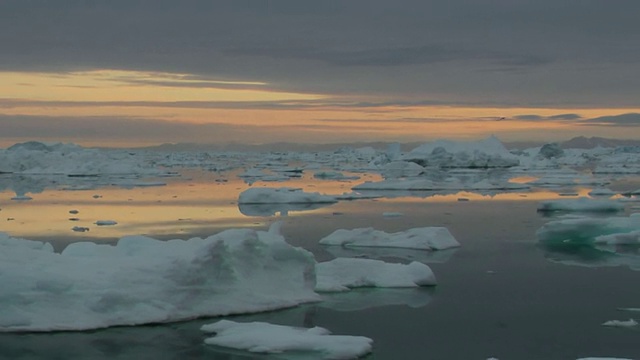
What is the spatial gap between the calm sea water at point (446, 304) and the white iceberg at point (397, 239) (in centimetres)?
34

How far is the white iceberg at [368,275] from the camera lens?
400 inches

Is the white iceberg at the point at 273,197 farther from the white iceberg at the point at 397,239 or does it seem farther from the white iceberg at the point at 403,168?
the white iceberg at the point at 403,168

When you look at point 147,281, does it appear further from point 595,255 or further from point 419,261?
point 595,255

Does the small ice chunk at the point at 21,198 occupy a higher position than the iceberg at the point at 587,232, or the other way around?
the small ice chunk at the point at 21,198

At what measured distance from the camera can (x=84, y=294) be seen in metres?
8.19

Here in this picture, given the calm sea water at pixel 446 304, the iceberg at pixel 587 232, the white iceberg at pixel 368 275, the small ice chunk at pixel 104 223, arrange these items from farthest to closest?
1. the small ice chunk at pixel 104 223
2. the iceberg at pixel 587 232
3. the white iceberg at pixel 368 275
4. the calm sea water at pixel 446 304

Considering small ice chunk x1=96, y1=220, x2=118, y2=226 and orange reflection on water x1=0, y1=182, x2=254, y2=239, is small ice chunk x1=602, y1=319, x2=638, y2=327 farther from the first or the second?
small ice chunk x1=96, y1=220, x2=118, y2=226

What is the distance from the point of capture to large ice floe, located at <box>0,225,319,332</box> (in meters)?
8.05

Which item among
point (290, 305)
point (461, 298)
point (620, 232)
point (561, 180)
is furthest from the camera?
point (561, 180)

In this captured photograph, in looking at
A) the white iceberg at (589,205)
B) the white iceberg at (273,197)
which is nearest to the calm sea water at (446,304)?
the white iceberg at (589,205)

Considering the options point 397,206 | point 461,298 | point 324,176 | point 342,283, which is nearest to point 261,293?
point 342,283

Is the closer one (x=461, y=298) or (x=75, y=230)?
(x=461, y=298)

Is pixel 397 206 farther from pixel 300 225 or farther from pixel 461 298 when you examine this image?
pixel 461 298

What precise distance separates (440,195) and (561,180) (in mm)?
10064
